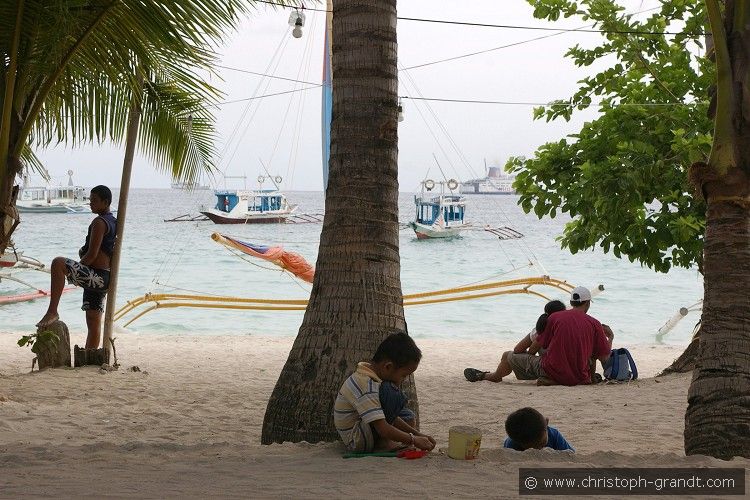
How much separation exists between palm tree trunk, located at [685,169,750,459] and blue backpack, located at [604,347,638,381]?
3.48 metres

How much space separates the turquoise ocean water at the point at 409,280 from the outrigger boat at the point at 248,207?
64 centimetres

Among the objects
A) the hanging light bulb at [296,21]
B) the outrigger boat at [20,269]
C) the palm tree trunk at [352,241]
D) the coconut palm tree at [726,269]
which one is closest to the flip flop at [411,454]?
the palm tree trunk at [352,241]

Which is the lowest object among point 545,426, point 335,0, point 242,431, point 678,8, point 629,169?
point 242,431

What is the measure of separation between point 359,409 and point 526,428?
745 mm

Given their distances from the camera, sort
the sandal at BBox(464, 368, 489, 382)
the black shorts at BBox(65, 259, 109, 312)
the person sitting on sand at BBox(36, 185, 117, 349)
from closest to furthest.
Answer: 1. the person sitting on sand at BBox(36, 185, 117, 349)
2. the black shorts at BBox(65, 259, 109, 312)
3. the sandal at BBox(464, 368, 489, 382)

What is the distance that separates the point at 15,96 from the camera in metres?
6.03

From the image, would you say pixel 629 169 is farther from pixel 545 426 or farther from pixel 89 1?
pixel 89 1

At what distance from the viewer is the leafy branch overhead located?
277 inches

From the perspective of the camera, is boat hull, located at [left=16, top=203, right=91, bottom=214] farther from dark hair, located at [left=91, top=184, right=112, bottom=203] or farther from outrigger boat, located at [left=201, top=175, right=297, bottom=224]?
dark hair, located at [left=91, top=184, right=112, bottom=203]

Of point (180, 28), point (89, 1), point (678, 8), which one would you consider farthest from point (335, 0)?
point (678, 8)

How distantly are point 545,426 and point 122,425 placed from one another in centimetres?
277

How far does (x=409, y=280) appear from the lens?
96.3 ft

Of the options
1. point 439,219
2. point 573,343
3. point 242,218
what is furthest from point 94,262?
point 242,218

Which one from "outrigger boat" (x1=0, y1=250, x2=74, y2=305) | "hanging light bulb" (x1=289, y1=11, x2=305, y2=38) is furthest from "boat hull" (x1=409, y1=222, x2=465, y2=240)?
"hanging light bulb" (x1=289, y1=11, x2=305, y2=38)
